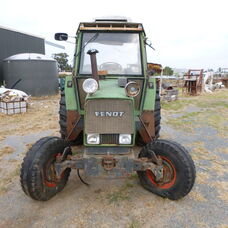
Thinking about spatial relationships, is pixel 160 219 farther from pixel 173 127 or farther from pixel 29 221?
pixel 173 127

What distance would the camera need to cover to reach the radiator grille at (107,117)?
Answer: 244cm

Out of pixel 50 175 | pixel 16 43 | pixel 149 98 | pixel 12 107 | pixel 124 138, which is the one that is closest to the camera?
pixel 124 138

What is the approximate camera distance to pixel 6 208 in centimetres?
248

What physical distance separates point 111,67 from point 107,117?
1.28 m

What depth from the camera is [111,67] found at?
11.3ft

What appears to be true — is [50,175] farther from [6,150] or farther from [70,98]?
[6,150]

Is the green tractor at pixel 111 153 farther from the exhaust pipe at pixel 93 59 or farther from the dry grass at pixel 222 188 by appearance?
the dry grass at pixel 222 188

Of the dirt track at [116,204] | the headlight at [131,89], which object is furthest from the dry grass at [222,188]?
the headlight at [131,89]

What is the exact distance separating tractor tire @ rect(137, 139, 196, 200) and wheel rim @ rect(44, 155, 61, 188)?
1140 mm

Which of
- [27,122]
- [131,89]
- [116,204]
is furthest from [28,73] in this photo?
[116,204]

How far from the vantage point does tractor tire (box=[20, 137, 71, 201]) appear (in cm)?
236

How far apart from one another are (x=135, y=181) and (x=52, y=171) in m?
1.19

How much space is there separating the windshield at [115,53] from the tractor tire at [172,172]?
4.24ft

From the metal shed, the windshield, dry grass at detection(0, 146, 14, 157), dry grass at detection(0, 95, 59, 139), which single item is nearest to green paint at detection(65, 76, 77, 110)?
the windshield
